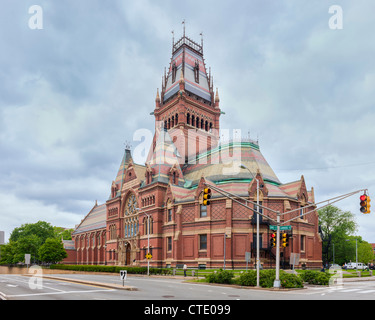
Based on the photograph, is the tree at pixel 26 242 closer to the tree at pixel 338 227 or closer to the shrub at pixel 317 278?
the tree at pixel 338 227

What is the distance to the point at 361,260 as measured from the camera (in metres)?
113

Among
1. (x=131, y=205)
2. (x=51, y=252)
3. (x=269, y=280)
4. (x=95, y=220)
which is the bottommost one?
(x=51, y=252)

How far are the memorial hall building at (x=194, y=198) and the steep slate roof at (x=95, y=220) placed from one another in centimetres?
260

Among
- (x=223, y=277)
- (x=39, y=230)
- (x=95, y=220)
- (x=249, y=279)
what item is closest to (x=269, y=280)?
(x=249, y=279)

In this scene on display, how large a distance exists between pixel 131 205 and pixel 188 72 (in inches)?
1350

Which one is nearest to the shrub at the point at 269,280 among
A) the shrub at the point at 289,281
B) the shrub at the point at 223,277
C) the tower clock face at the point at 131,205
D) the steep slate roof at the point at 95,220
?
the shrub at the point at 289,281

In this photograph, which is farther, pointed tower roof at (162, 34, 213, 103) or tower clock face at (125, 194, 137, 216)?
pointed tower roof at (162, 34, 213, 103)

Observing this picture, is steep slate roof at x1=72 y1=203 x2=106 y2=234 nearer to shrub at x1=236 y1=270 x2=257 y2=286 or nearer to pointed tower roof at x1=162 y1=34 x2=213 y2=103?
pointed tower roof at x1=162 y1=34 x2=213 y2=103

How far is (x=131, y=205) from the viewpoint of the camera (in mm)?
70000

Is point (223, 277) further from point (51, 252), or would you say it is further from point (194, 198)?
point (51, 252)

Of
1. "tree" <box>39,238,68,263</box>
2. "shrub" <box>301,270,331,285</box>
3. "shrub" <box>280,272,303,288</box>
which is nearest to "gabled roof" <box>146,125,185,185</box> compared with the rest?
"shrub" <box>301,270,331,285</box>

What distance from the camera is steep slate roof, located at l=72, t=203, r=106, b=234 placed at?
302 ft

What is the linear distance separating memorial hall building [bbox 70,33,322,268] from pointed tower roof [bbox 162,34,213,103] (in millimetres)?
279
